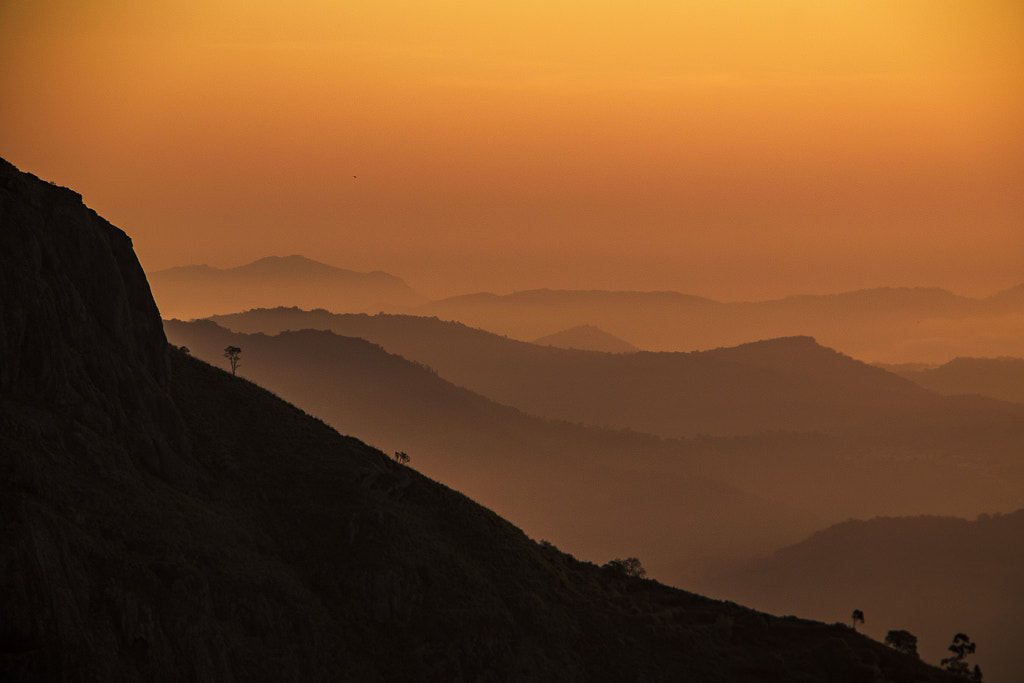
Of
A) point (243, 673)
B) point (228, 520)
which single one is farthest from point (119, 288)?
point (243, 673)

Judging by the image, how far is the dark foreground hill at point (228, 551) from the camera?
84875 mm

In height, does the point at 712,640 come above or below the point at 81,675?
above

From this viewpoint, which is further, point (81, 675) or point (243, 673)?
point (243, 673)

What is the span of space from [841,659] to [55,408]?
288ft

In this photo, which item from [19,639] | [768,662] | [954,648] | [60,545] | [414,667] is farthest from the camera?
[954,648]

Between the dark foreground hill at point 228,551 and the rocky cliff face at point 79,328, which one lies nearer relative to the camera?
the dark foreground hill at point 228,551

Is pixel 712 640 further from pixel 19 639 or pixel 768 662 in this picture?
pixel 19 639

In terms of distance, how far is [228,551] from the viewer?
3954 inches

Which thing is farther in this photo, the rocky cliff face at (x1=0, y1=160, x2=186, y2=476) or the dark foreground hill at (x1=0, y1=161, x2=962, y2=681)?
the rocky cliff face at (x1=0, y1=160, x2=186, y2=476)

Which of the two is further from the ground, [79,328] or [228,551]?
[79,328]

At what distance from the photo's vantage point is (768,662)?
12331 cm

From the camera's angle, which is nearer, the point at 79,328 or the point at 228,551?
the point at 228,551

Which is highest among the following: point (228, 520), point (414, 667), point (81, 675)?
point (228, 520)

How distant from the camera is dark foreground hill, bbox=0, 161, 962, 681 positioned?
84.9m
